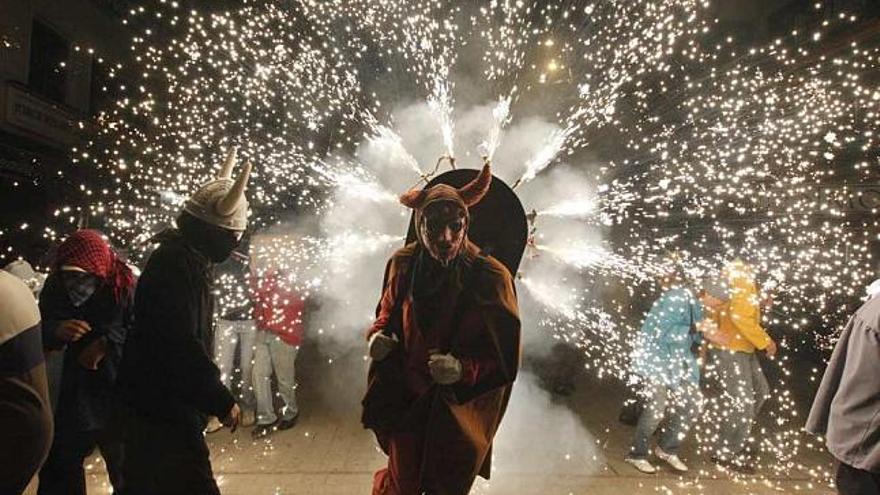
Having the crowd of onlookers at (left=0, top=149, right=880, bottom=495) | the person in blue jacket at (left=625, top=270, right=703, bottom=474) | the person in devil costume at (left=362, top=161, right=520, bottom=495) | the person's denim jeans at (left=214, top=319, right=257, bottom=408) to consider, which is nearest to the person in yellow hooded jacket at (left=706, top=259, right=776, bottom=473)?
the person in blue jacket at (left=625, top=270, right=703, bottom=474)

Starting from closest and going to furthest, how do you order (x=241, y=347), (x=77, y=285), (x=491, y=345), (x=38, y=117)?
(x=491, y=345) → (x=77, y=285) → (x=241, y=347) → (x=38, y=117)

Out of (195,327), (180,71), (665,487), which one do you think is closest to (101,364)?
(195,327)

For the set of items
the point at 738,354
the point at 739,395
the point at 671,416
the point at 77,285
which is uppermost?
the point at 77,285

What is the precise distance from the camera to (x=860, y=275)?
945 centimetres

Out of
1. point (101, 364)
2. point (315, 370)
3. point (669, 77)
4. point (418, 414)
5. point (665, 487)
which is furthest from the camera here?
point (669, 77)

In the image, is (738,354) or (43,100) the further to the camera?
(43,100)

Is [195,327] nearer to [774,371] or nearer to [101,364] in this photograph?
[101,364]

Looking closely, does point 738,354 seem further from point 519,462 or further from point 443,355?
point 443,355

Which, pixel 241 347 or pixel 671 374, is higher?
pixel 671 374

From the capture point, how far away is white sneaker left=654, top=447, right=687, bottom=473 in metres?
5.02

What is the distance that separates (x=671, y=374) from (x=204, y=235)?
4824 millimetres

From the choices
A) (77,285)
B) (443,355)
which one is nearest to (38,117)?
(77,285)

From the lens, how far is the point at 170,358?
2490 millimetres

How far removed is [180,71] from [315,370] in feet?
20.9
